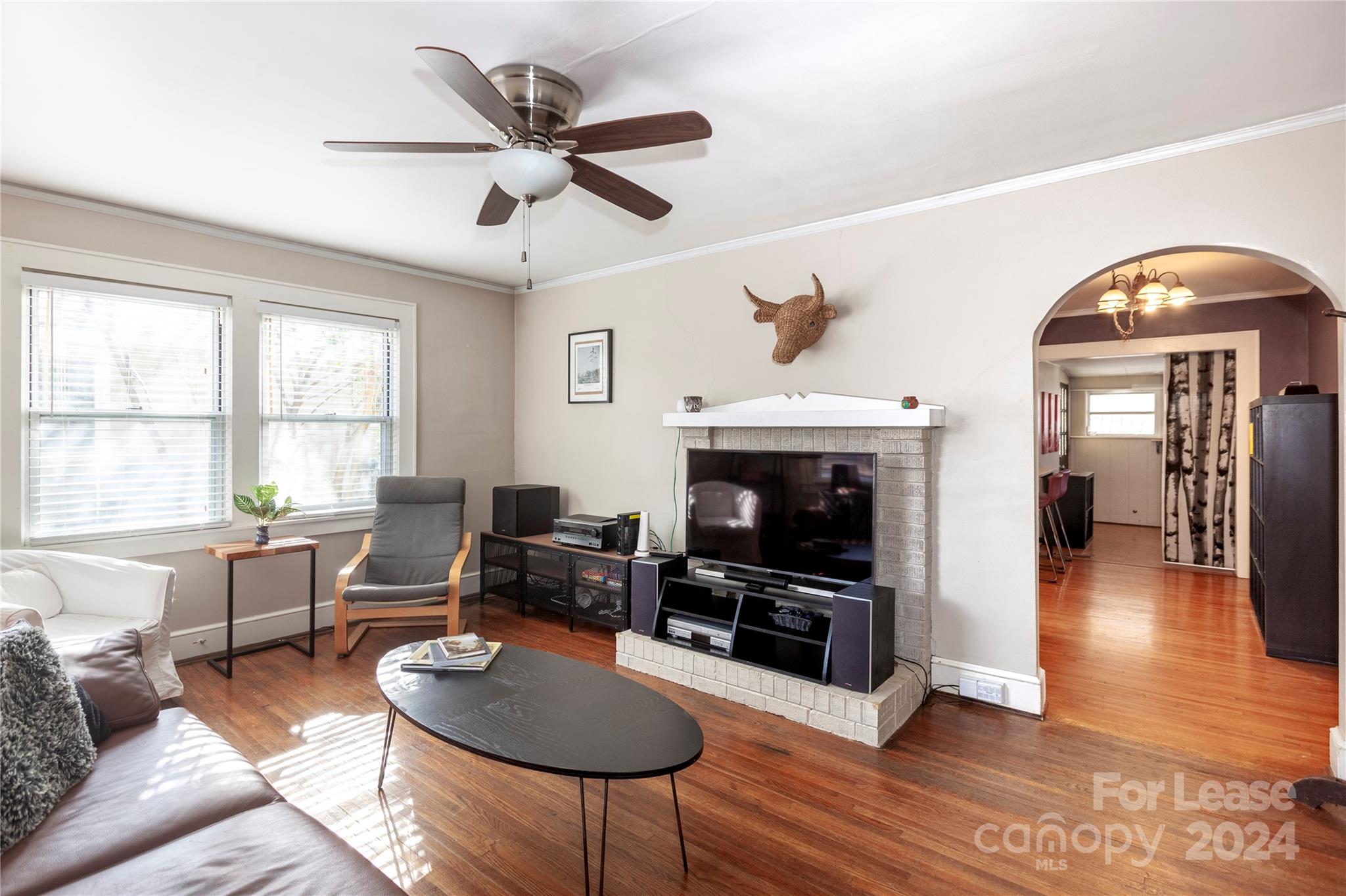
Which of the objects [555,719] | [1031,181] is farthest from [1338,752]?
[555,719]

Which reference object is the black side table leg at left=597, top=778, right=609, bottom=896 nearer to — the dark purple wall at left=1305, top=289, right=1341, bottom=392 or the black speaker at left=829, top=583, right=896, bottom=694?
the black speaker at left=829, top=583, right=896, bottom=694

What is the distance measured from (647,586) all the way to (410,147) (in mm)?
2488

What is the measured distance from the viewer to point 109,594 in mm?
3076

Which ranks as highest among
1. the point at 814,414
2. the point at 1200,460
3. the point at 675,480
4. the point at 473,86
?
the point at 473,86

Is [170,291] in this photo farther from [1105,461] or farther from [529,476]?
[1105,461]

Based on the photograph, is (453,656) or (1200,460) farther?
(1200,460)

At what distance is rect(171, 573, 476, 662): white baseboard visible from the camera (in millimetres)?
3693

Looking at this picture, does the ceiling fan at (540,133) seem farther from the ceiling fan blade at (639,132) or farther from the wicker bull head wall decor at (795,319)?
the wicker bull head wall decor at (795,319)

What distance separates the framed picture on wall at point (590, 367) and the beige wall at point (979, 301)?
1.50ft

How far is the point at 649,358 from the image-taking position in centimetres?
453

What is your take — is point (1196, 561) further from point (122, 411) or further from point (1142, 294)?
point (122, 411)

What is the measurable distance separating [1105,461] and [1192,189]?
24.9 feet

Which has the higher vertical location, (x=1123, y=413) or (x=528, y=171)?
(x=528, y=171)

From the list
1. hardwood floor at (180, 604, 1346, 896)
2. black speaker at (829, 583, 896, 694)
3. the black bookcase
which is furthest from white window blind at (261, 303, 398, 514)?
the black bookcase
